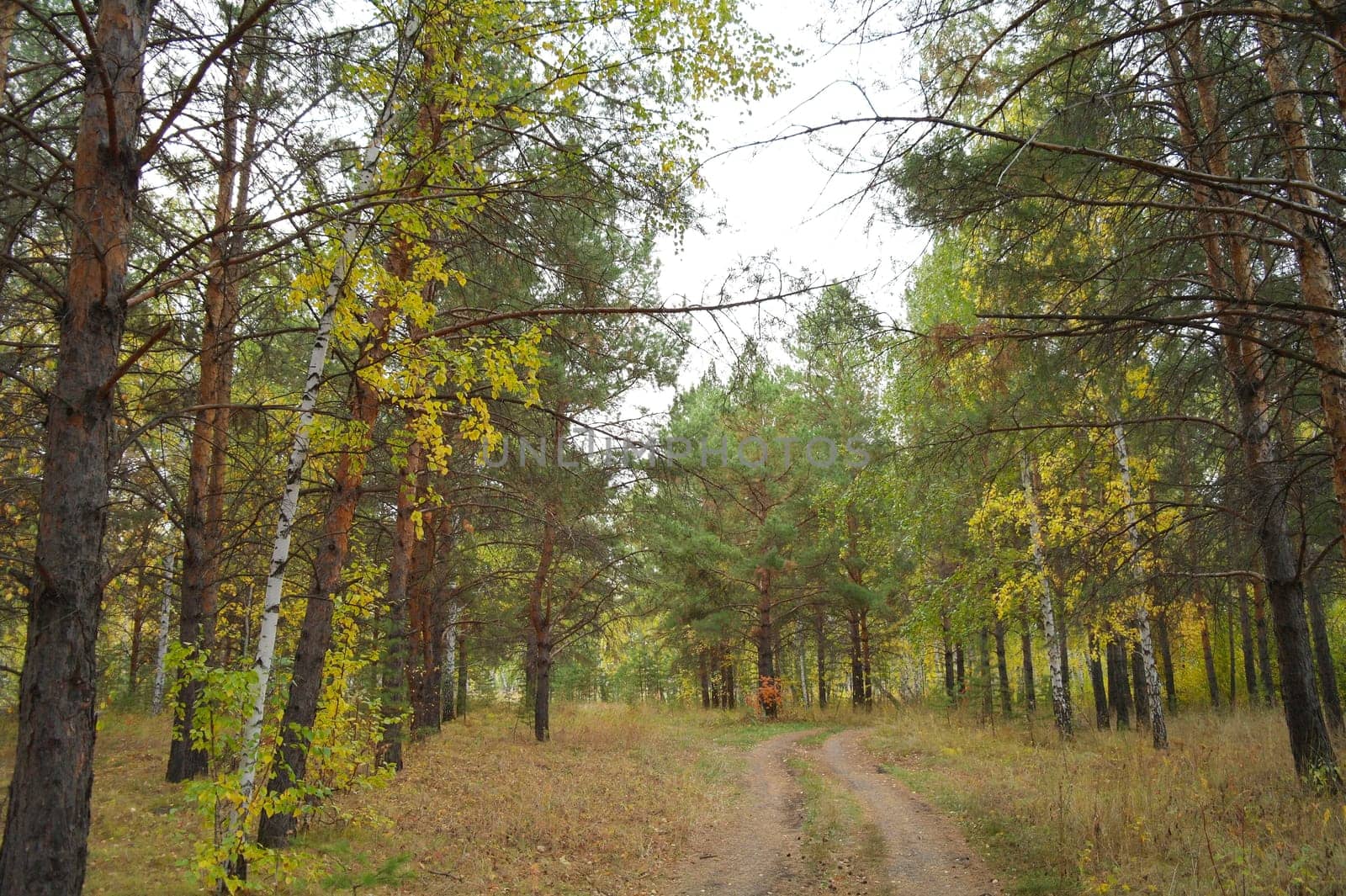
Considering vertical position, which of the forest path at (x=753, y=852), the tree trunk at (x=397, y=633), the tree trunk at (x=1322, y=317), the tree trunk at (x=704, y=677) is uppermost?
the tree trunk at (x=1322, y=317)

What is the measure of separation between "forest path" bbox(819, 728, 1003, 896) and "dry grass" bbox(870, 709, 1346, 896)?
255mm

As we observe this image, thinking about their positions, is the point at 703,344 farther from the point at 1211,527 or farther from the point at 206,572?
the point at 206,572

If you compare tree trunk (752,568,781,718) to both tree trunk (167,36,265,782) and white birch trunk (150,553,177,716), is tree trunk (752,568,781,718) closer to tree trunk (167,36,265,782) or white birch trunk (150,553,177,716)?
white birch trunk (150,553,177,716)

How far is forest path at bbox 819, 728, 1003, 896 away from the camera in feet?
21.1

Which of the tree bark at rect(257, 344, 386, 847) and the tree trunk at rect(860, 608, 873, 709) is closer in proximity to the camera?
the tree bark at rect(257, 344, 386, 847)

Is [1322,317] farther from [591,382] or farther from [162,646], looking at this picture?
[162,646]

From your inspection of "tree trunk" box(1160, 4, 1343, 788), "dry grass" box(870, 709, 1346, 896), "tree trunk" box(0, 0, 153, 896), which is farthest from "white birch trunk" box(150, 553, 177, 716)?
"tree trunk" box(1160, 4, 1343, 788)

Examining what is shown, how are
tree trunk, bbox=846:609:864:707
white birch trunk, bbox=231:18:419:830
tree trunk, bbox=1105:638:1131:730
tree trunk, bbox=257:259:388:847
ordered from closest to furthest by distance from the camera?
white birch trunk, bbox=231:18:419:830
tree trunk, bbox=257:259:388:847
tree trunk, bbox=1105:638:1131:730
tree trunk, bbox=846:609:864:707

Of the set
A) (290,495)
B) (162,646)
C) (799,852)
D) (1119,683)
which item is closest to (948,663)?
(1119,683)

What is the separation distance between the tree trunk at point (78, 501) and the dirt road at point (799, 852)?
5.13 metres

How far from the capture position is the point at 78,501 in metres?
3.58

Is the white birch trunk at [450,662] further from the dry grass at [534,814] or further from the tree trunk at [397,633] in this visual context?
the tree trunk at [397,633]

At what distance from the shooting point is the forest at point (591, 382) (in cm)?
385

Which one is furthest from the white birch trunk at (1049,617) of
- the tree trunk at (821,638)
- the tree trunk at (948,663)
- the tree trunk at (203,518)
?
the tree trunk at (203,518)
